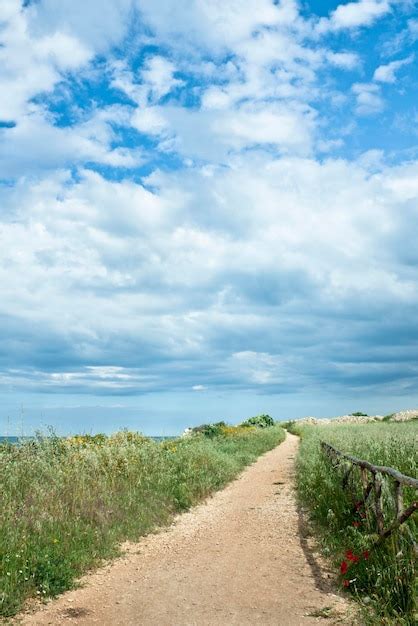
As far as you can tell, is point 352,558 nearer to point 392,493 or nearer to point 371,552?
point 371,552

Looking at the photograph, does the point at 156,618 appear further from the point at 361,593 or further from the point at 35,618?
the point at 361,593

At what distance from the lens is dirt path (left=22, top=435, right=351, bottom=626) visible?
23.9 ft

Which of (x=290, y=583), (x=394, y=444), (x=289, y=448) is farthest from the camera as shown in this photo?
(x=289, y=448)

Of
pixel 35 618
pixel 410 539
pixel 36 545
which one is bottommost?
pixel 35 618

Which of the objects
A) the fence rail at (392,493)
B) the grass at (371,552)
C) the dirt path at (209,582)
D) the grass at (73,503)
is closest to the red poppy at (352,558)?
the grass at (371,552)

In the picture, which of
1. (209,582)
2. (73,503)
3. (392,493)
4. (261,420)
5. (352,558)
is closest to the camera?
(352,558)

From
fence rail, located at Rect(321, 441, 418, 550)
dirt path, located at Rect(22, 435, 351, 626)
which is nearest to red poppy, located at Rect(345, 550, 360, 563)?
fence rail, located at Rect(321, 441, 418, 550)

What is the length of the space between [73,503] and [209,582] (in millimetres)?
3440

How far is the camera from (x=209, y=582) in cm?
860

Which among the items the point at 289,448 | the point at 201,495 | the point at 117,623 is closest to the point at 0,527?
the point at 117,623

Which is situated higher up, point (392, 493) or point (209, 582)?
point (392, 493)

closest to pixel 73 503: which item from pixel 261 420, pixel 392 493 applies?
pixel 392 493

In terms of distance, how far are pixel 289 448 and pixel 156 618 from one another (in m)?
27.9

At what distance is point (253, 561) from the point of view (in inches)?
386
